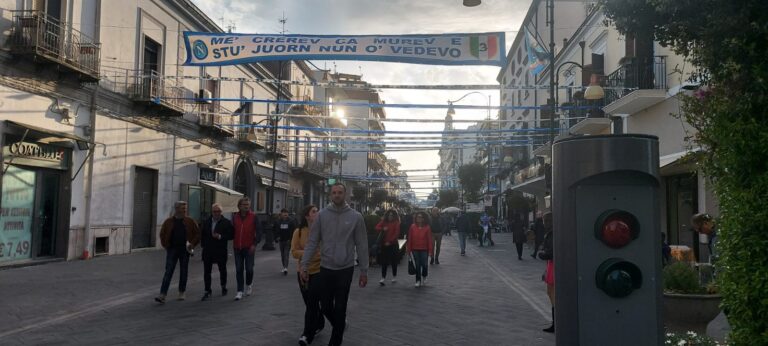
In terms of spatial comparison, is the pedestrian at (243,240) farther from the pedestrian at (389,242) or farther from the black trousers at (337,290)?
the black trousers at (337,290)

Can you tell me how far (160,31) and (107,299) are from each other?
14.3 meters

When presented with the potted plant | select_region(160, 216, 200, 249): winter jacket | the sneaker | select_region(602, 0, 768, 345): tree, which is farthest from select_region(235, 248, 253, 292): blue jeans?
select_region(602, 0, 768, 345): tree

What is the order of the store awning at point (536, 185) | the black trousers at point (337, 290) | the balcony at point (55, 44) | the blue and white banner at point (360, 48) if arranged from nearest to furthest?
the black trousers at point (337, 290)
the blue and white banner at point (360, 48)
the balcony at point (55, 44)
the store awning at point (536, 185)

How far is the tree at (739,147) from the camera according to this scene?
284cm

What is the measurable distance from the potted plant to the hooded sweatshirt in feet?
10.4

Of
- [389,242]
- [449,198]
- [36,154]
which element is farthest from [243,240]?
[449,198]

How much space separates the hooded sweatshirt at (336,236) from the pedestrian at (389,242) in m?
6.21

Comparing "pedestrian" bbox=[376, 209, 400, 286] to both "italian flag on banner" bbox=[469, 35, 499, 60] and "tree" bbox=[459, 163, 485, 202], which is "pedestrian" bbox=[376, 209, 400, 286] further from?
"tree" bbox=[459, 163, 485, 202]

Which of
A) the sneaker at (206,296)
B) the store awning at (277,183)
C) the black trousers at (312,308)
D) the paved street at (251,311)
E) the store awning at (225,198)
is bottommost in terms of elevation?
the paved street at (251,311)

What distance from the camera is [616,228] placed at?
2865 mm

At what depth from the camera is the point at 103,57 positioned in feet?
57.5

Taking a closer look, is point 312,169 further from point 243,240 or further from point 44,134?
point 243,240

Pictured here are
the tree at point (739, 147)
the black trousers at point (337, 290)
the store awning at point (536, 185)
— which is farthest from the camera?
the store awning at point (536, 185)

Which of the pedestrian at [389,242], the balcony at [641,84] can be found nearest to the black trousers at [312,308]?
the pedestrian at [389,242]
